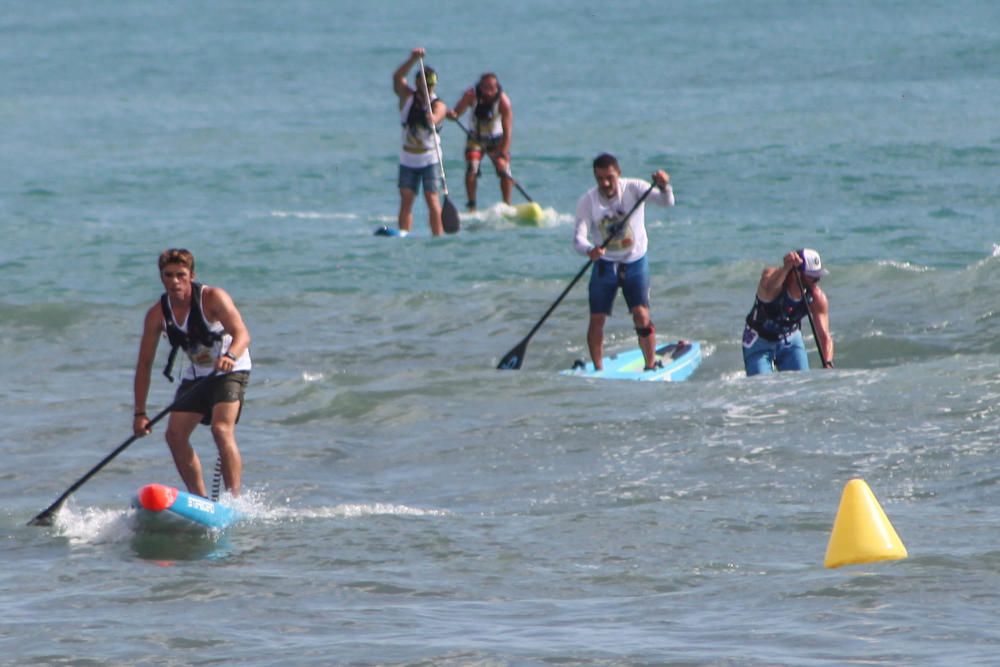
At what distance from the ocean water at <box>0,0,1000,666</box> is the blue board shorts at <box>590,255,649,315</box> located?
600 millimetres

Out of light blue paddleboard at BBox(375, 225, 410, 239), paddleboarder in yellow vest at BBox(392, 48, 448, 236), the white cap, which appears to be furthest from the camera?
light blue paddleboard at BBox(375, 225, 410, 239)

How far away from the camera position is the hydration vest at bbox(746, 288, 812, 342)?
37.4 ft

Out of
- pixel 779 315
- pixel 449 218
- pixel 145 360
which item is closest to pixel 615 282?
pixel 779 315

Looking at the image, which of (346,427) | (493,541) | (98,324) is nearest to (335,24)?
(98,324)

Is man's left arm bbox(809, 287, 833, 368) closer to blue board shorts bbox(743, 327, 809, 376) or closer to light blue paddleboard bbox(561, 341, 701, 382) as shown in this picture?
blue board shorts bbox(743, 327, 809, 376)

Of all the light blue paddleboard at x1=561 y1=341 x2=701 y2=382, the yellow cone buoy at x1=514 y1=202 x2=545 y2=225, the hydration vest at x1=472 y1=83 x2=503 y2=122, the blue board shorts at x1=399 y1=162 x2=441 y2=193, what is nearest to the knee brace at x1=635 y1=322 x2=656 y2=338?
the light blue paddleboard at x1=561 y1=341 x2=701 y2=382

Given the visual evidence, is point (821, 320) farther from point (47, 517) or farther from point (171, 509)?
point (47, 517)

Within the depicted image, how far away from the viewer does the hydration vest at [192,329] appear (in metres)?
8.48

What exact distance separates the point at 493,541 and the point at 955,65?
30.8 metres

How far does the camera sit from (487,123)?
2008 centimetres

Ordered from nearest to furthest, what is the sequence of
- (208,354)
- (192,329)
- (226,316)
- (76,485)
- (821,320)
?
(226,316), (192,329), (208,354), (76,485), (821,320)

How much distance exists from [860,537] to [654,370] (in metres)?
5.31

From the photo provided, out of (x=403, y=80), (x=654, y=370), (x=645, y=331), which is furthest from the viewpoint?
(x=403, y=80)

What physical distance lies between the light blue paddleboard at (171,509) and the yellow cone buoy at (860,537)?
2.94 meters
